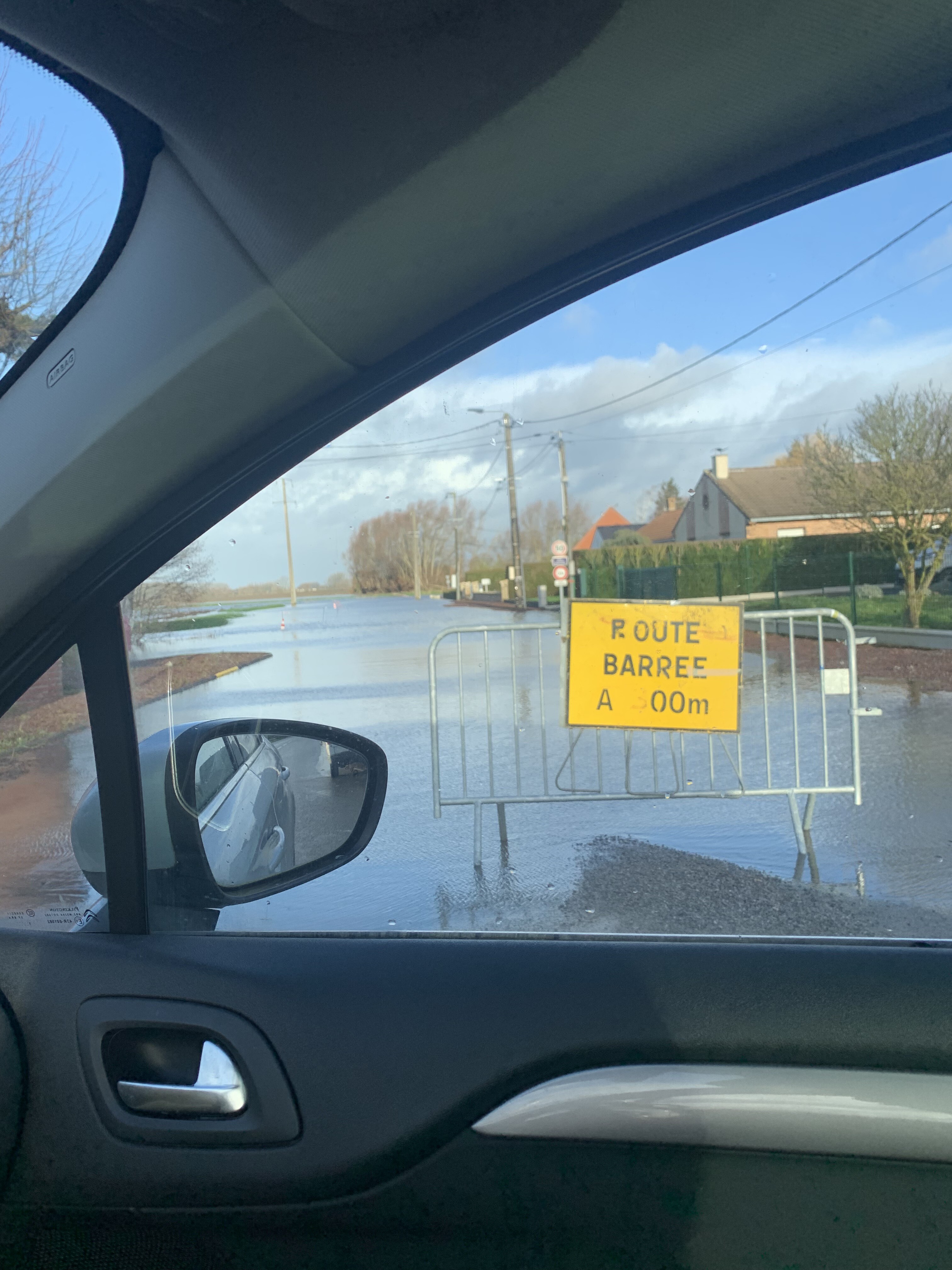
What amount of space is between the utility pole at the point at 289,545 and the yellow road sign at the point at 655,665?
0.55m

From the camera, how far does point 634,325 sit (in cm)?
175

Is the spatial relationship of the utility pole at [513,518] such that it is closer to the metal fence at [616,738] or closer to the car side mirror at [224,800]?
the metal fence at [616,738]

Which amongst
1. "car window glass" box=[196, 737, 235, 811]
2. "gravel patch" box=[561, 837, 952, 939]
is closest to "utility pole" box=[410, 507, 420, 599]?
"car window glass" box=[196, 737, 235, 811]

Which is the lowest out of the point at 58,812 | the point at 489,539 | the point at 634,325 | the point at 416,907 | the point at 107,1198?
the point at 107,1198

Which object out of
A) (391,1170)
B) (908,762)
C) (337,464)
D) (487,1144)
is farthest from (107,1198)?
(908,762)

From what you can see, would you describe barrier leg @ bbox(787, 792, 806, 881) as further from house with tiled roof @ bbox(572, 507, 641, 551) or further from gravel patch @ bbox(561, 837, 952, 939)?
house with tiled roof @ bbox(572, 507, 641, 551)

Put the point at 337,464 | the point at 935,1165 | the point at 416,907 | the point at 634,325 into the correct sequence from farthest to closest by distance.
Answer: the point at 416,907 → the point at 337,464 → the point at 634,325 → the point at 935,1165

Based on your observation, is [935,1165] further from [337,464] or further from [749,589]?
[337,464]

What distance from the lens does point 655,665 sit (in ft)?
6.65

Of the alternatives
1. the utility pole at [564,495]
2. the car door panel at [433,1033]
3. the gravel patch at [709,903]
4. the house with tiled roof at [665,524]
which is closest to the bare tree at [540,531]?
the utility pole at [564,495]

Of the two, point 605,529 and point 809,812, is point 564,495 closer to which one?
point 605,529

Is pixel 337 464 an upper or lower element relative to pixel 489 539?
upper

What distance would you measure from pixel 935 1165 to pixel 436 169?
1.67 meters

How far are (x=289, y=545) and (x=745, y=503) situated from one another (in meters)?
0.85
